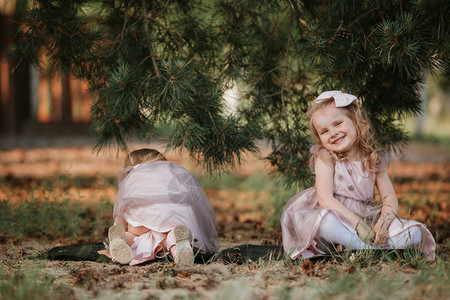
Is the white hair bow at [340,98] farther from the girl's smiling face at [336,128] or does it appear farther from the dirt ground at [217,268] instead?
the dirt ground at [217,268]

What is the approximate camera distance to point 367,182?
3141mm

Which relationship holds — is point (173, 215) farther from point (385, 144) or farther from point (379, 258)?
point (385, 144)

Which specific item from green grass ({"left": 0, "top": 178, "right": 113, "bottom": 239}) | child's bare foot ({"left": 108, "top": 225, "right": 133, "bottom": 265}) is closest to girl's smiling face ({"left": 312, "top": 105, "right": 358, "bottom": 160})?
child's bare foot ({"left": 108, "top": 225, "right": 133, "bottom": 265})

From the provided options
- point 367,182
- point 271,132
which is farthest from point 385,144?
point 271,132

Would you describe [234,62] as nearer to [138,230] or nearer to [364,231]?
[138,230]

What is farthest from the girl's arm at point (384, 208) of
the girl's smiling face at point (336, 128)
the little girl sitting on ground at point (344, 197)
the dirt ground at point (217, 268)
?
the girl's smiling face at point (336, 128)

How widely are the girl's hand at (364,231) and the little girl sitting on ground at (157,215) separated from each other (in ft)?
3.32

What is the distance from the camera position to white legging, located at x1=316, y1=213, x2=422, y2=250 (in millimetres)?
2906

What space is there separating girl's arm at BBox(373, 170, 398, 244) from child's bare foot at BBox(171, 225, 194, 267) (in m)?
1.17

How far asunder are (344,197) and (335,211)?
0.21 meters

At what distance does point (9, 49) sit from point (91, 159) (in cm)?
632

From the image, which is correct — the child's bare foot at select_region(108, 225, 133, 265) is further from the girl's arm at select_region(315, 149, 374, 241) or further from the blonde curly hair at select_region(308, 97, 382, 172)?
the blonde curly hair at select_region(308, 97, 382, 172)

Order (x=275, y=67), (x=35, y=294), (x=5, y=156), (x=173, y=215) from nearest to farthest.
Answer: (x=35, y=294) < (x=173, y=215) < (x=275, y=67) < (x=5, y=156)

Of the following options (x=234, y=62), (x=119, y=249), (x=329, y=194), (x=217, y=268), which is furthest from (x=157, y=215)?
(x=234, y=62)
